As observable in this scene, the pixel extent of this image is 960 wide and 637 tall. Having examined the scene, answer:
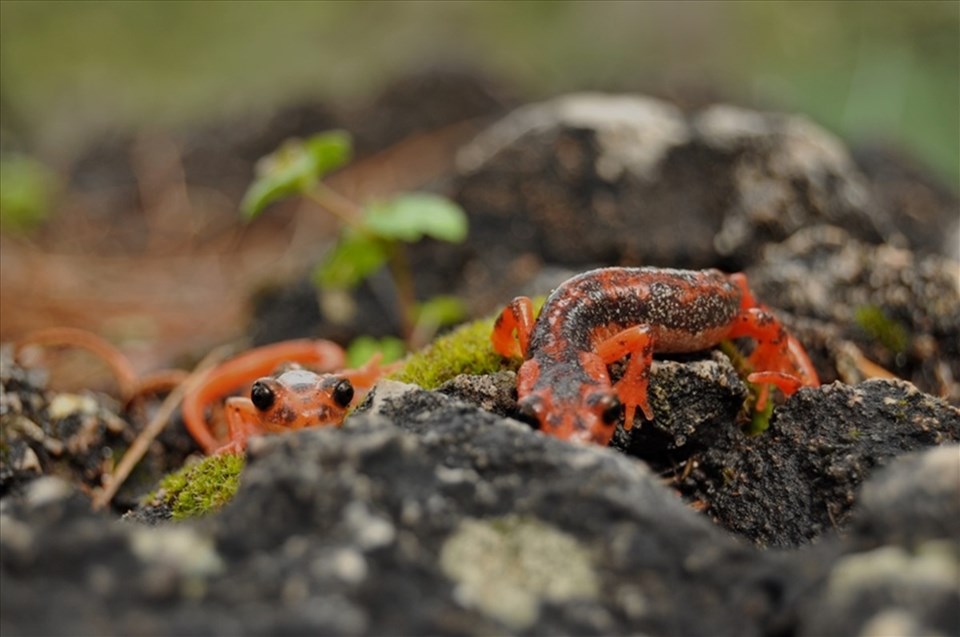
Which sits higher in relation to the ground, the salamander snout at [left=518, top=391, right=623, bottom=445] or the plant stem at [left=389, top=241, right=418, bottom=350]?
the salamander snout at [left=518, top=391, right=623, bottom=445]

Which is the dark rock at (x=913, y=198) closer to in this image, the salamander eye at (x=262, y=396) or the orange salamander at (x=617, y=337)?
the orange salamander at (x=617, y=337)

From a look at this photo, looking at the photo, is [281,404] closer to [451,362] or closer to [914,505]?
[451,362]

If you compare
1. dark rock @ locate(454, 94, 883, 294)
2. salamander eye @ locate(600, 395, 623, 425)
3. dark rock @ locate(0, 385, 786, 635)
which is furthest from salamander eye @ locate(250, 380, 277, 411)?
dark rock @ locate(454, 94, 883, 294)

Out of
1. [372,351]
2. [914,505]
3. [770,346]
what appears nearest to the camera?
[914,505]

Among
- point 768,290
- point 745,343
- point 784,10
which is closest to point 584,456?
point 745,343

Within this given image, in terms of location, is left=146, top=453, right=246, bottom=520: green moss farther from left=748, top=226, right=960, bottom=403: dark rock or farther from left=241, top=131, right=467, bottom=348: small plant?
left=748, top=226, right=960, bottom=403: dark rock

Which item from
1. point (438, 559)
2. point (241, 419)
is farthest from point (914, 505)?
point (241, 419)

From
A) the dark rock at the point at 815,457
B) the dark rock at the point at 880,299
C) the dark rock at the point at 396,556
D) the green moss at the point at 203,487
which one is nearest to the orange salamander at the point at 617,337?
the dark rock at the point at 815,457

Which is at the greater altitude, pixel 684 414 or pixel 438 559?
pixel 438 559
